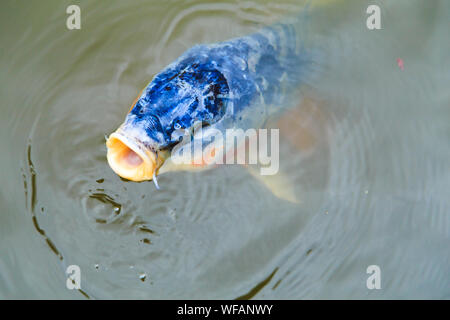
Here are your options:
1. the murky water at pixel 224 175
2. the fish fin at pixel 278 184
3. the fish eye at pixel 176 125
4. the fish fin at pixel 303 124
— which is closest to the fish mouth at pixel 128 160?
the fish eye at pixel 176 125

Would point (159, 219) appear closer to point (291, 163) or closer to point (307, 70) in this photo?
point (291, 163)

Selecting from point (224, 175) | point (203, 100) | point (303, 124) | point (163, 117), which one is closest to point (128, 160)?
point (163, 117)

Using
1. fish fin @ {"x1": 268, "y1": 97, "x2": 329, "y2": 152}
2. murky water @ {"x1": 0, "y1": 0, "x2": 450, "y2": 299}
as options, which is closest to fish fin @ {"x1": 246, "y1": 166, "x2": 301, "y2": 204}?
murky water @ {"x1": 0, "y1": 0, "x2": 450, "y2": 299}

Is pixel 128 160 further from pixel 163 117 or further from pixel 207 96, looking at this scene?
pixel 207 96

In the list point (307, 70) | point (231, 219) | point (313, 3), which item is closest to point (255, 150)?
point (231, 219)

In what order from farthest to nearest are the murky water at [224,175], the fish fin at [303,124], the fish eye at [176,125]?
1. the fish fin at [303,124]
2. the murky water at [224,175]
3. the fish eye at [176,125]

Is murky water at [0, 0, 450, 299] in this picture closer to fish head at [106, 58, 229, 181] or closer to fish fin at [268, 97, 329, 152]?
fish fin at [268, 97, 329, 152]

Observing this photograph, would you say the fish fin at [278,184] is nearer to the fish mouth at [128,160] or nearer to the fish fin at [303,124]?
the fish fin at [303,124]
